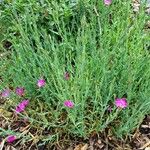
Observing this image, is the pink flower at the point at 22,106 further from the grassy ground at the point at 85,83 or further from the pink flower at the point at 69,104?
the pink flower at the point at 69,104

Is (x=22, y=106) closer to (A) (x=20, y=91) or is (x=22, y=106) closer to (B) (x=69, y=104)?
(A) (x=20, y=91)

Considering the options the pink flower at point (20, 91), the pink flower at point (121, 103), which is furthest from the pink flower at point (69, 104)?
the pink flower at point (20, 91)

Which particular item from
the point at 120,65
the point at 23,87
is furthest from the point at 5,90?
the point at 120,65

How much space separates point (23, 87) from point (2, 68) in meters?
0.21

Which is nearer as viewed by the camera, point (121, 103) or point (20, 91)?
point (121, 103)

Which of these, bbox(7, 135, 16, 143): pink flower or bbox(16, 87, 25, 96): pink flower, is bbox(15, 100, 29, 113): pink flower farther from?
bbox(7, 135, 16, 143): pink flower

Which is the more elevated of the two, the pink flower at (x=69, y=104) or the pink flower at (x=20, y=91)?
the pink flower at (x=69, y=104)

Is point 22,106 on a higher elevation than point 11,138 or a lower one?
higher

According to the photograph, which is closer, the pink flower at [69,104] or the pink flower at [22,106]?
the pink flower at [69,104]

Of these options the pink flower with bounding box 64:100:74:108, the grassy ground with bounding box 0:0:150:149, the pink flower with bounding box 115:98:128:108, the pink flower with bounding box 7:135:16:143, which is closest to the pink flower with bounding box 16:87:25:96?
the grassy ground with bounding box 0:0:150:149

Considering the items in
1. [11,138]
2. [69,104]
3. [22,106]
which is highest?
[69,104]

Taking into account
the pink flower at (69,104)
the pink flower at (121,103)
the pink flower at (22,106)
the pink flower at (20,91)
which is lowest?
the pink flower at (22,106)

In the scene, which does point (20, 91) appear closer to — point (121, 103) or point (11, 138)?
point (11, 138)

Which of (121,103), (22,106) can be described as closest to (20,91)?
(22,106)
